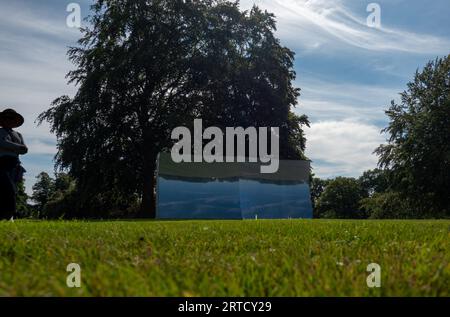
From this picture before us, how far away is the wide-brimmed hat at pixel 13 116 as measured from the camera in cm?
927

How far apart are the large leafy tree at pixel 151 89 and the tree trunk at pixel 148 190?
70 mm

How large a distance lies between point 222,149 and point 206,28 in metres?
8.66

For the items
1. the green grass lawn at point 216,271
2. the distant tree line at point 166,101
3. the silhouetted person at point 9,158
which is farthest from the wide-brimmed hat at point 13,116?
the distant tree line at point 166,101

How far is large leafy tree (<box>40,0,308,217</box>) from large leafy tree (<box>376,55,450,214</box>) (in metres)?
9.37

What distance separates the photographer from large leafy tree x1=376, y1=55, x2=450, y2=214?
110ft

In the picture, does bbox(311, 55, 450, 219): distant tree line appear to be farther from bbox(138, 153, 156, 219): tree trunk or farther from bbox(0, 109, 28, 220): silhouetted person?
bbox(0, 109, 28, 220): silhouetted person

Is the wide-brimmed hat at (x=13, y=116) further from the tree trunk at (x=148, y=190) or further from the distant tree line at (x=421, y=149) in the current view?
the distant tree line at (x=421, y=149)

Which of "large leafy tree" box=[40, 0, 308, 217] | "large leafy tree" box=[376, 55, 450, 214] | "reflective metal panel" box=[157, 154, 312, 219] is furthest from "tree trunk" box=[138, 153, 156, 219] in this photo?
"large leafy tree" box=[376, 55, 450, 214]

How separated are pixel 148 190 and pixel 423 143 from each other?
2028 cm

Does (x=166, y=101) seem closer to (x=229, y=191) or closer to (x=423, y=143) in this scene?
(x=229, y=191)

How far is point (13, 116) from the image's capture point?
932 centimetres

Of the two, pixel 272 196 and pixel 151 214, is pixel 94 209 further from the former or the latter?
pixel 272 196

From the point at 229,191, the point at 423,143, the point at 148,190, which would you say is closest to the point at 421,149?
the point at 423,143
